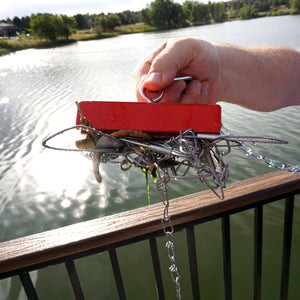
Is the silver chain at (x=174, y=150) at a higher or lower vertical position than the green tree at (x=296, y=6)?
lower

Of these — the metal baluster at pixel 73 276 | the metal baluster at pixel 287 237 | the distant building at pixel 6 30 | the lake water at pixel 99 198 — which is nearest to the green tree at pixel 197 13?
the distant building at pixel 6 30

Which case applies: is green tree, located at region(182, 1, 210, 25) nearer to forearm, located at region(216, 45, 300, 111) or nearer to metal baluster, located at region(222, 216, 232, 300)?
forearm, located at region(216, 45, 300, 111)

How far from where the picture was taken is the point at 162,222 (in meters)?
0.81

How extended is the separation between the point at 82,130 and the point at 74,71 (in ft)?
47.3

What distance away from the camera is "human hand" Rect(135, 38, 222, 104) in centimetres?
83

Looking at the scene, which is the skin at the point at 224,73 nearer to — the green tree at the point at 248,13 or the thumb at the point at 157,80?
the thumb at the point at 157,80

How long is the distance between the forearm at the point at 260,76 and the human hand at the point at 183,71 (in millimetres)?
61

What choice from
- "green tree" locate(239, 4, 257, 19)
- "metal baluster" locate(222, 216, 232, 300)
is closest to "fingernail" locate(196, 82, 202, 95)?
"metal baluster" locate(222, 216, 232, 300)

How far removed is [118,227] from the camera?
2.61 ft

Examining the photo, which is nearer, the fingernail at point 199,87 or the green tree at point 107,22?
the fingernail at point 199,87

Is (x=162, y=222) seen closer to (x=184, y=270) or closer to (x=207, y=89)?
(x=207, y=89)

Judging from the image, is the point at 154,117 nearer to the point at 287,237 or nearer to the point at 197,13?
the point at 287,237

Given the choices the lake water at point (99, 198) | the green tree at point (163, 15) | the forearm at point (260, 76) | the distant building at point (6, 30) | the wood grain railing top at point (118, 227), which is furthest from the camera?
the distant building at point (6, 30)

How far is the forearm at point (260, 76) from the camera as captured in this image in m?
1.12
